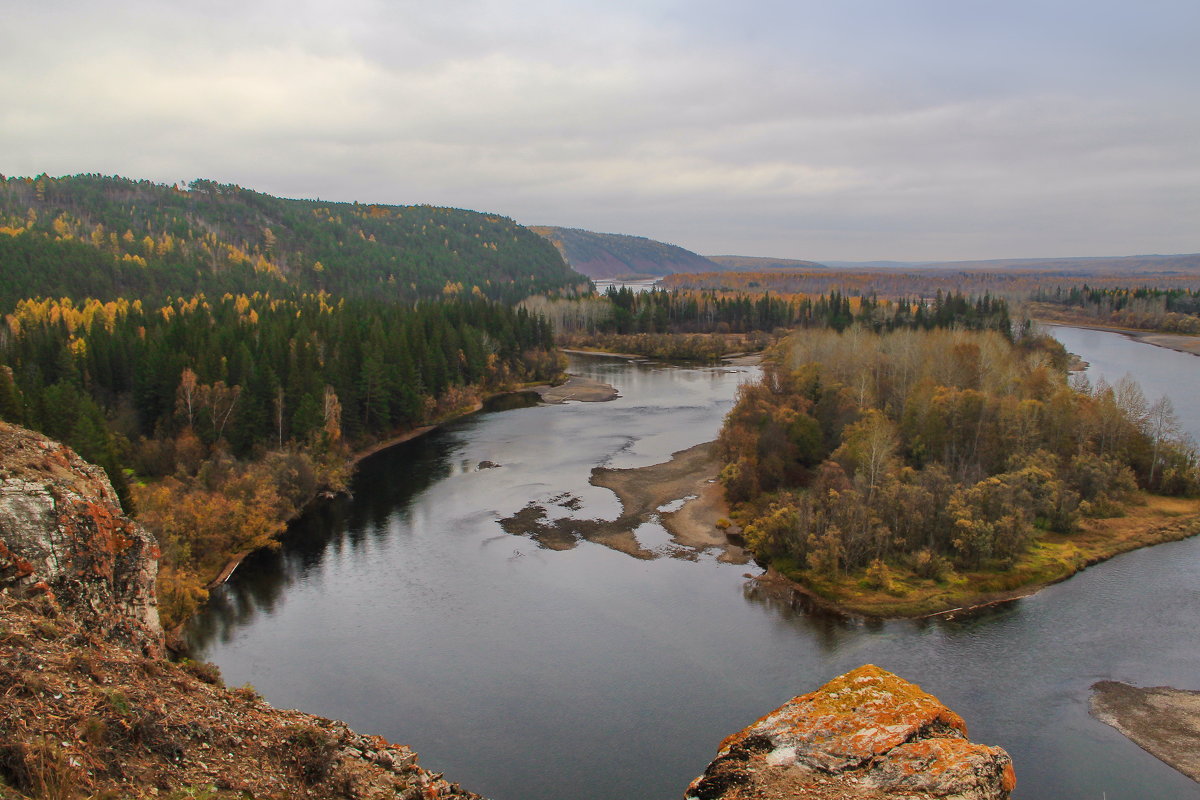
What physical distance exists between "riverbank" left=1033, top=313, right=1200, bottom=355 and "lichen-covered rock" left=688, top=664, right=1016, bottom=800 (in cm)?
13636

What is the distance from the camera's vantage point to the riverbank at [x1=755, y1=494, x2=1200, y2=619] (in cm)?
3494

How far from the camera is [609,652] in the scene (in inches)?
1210

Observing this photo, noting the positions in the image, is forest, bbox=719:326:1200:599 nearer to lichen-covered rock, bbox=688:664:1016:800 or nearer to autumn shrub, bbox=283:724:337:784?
lichen-covered rock, bbox=688:664:1016:800

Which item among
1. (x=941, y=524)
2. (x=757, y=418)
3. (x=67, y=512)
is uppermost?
(x=67, y=512)

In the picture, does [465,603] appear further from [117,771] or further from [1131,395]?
[1131,395]

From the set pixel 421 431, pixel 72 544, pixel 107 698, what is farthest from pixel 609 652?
pixel 421 431

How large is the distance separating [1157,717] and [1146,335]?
486ft

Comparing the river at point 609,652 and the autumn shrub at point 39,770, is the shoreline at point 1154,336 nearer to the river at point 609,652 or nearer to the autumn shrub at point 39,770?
the river at point 609,652

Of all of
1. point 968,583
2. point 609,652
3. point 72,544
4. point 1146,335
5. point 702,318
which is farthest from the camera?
point 702,318

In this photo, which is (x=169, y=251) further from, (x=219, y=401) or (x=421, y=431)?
(x=219, y=401)

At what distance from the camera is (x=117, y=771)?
1011 cm

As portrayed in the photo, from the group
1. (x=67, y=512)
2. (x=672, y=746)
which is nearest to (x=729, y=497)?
(x=672, y=746)

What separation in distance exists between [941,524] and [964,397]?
45.8ft

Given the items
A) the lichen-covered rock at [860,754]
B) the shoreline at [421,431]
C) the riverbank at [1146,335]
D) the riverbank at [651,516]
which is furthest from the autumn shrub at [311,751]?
the riverbank at [1146,335]
